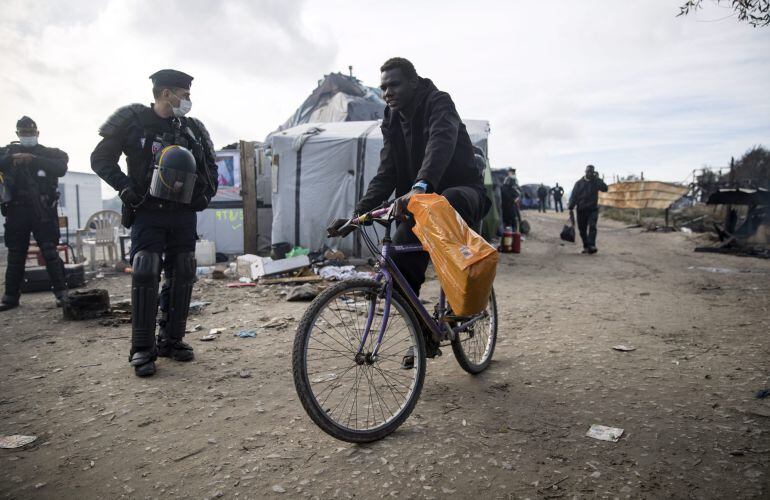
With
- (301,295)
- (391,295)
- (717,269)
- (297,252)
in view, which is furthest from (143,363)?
(717,269)

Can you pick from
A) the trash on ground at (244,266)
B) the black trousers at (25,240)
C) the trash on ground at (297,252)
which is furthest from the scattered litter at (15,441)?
the trash on ground at (297,252)

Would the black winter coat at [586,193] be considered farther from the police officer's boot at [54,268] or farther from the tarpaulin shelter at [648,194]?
the tarpaulin shelter at [648,194]

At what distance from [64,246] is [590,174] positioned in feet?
36.9

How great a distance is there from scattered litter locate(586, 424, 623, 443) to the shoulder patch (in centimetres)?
368

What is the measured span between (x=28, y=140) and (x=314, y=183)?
518cm

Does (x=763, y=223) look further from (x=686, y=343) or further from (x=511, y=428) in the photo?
(x=511, y=428)

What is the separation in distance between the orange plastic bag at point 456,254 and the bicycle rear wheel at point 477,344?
2.43 ft

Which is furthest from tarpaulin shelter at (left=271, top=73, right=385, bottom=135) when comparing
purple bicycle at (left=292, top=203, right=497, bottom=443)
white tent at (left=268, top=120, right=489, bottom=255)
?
purple bicycle at (left=292, top=203, right=497, bottom=443)

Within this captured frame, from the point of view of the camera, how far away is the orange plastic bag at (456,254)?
223 cm

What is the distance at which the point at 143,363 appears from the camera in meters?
3.41

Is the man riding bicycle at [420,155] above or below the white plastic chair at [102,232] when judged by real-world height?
above

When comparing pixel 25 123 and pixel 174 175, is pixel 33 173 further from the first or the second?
pixel 174 175

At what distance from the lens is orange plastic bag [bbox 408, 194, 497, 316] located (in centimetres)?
223

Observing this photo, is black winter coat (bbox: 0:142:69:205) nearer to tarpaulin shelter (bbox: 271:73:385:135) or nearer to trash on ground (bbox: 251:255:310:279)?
trash on ground (bbox: 251:255:310:279)
